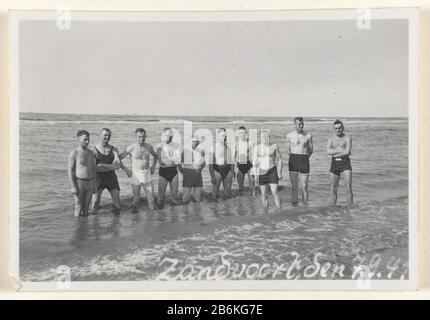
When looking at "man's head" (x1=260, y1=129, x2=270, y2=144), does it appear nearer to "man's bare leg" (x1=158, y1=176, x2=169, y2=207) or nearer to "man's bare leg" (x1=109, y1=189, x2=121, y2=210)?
"man's bare leg" (x1=158, y1=176, x2=169, y2=207)

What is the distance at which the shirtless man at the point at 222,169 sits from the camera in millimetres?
3912

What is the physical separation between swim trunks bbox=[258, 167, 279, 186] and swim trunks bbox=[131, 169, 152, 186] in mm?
1021

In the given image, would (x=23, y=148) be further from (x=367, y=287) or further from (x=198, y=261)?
(x=367, y=287)

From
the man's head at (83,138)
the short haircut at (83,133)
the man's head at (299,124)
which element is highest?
the man's head at (299,124)

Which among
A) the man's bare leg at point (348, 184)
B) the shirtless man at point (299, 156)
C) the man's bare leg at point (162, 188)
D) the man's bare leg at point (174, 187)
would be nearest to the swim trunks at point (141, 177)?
the man's bare leg at point (162, 188)

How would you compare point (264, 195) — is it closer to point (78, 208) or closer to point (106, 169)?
point (106, 169)

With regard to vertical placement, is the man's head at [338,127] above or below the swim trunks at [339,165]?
above

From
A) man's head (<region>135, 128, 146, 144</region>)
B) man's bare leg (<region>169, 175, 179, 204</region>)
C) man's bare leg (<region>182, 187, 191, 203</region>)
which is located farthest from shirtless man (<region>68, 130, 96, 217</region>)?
man's bare leg (<region>182, 187, 191, 203</region>)

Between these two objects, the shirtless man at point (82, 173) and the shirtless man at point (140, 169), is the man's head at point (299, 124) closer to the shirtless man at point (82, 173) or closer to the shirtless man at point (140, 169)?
the shirtless man at point (140, 169)

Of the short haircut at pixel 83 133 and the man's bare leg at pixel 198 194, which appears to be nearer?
the short haircut at pixel 83 133

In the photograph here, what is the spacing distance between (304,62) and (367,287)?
2.09 metres

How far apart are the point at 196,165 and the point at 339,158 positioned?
1.31 metres

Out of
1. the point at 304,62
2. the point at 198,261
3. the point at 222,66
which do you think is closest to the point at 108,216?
the point at 198,261

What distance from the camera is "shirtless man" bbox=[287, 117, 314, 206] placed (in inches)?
152
